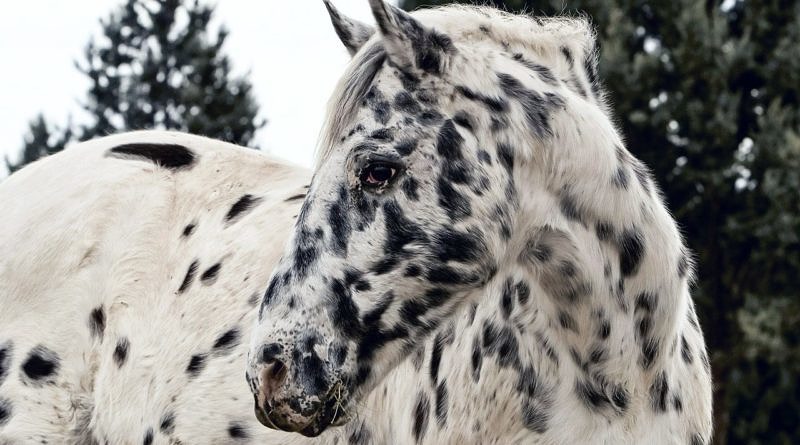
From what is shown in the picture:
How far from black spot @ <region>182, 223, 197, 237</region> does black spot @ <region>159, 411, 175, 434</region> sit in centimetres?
77

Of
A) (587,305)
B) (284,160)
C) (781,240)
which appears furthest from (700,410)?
(781,240)

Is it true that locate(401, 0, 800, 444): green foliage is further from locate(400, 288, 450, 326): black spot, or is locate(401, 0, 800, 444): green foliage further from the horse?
locate(400, 288, 450, 326): black spot

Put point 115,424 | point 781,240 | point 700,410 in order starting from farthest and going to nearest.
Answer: point 781,240 → point 115,424 → point 700,410

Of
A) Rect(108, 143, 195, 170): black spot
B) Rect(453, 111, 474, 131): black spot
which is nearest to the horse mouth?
Rect(453, 111, 474, 131): black spot

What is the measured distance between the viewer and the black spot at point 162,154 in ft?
15.4

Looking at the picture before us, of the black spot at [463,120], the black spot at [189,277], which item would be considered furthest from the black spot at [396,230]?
the black spot at [189,277]

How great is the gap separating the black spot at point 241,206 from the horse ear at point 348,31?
3.51ft

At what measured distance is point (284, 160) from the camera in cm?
481

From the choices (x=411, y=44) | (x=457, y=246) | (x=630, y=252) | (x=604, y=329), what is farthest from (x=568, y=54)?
(x=604, y=329)

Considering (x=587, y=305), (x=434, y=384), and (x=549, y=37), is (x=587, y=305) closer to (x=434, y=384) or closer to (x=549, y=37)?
(x=434, y=384)

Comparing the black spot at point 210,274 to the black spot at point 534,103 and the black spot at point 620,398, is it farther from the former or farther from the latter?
the black spot at point 620,398

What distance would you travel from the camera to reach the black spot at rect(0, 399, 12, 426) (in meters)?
4.20

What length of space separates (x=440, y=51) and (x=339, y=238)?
67cm

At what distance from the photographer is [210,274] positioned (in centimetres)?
423
